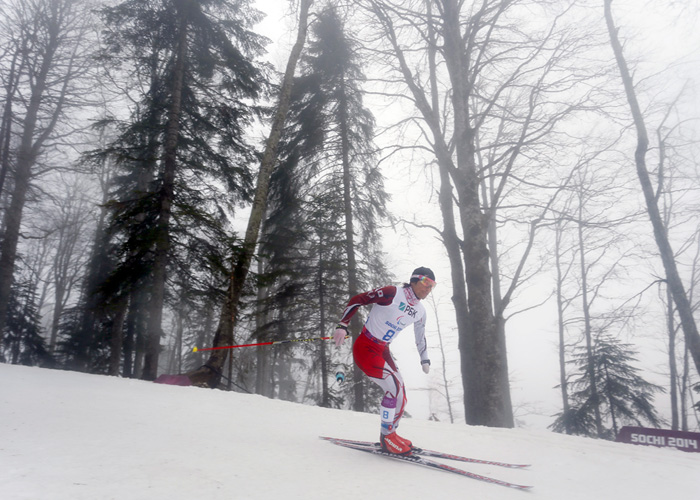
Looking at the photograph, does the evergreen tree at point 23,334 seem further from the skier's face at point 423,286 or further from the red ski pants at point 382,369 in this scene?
the skier's face at point 423,286

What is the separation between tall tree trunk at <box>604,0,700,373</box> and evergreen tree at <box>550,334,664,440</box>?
7.15 m

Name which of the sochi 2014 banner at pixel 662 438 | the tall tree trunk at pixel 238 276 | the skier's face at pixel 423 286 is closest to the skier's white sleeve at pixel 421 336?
the skier's face at pixel 423 286

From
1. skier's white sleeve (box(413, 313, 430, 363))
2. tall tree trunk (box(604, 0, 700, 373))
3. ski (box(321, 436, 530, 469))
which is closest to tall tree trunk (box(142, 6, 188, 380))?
skier's white sleeve (box(413, 313, 430, 363))

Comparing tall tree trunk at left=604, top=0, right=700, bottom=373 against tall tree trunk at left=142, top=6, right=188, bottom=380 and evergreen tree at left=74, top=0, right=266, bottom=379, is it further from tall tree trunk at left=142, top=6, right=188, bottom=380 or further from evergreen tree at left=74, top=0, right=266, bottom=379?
tall tree trunk at left=142, top=6, right=188, bottom=380

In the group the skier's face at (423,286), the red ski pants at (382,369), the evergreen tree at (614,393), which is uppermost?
the skier's face at (423,286)

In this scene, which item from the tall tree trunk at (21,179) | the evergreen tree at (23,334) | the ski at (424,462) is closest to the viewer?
the ski at (424,462)

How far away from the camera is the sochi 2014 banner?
16.5 ft

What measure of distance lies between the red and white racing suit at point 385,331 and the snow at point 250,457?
2.40 feet

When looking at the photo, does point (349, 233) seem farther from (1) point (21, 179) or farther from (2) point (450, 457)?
(1) point (21, 179)

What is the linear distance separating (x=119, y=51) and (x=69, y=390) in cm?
979

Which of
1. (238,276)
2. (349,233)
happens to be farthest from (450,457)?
(349,233)

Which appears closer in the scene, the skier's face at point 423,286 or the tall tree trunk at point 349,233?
the skier's face at point 423,286

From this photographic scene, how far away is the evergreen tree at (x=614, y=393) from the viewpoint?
1463 centimetres

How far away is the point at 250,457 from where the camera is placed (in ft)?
11.4
